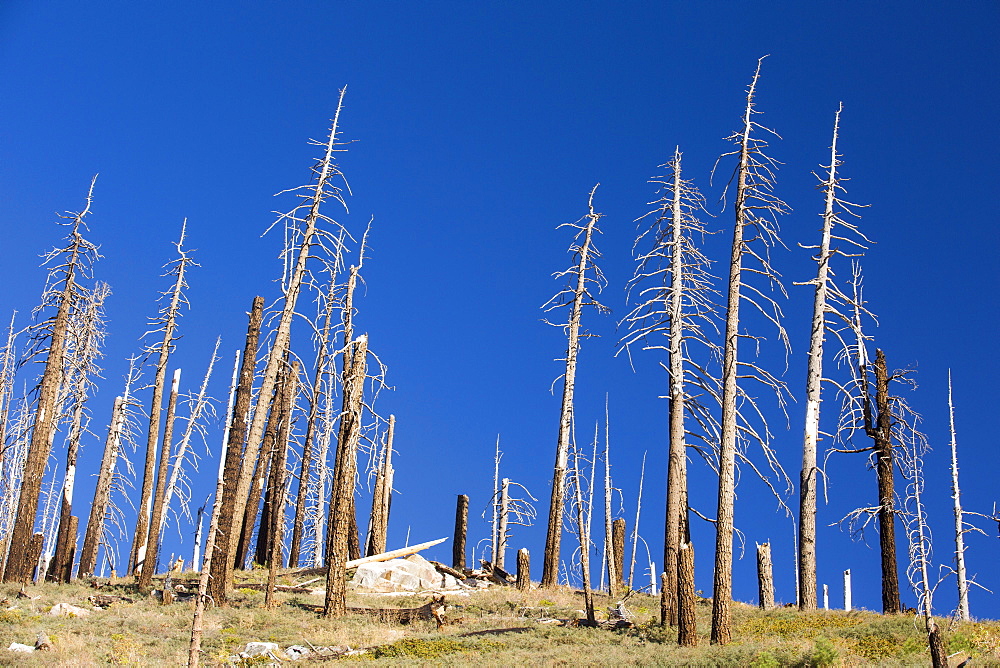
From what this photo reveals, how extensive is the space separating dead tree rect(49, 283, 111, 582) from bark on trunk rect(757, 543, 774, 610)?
2251 cm

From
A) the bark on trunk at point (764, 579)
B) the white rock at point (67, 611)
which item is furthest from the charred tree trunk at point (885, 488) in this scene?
the white rock at point (67, 611)

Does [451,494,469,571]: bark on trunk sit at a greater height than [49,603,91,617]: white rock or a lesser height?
greater

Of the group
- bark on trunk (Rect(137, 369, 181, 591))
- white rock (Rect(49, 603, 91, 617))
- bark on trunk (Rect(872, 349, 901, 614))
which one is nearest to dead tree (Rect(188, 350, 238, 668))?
white rock (Rect(49, 603, 91, 617))

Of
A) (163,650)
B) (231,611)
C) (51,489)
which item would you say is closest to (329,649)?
(163,650)

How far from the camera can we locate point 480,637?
1958 centimetres

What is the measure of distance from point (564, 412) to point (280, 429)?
10796 millimetres

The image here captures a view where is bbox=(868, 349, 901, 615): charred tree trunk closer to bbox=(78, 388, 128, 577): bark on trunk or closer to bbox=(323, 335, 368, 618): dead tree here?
bbox=(323, 335, 368, 618): dead tree

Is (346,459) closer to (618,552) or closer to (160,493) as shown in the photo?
(160,493)

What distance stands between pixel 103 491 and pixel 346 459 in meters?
12.9

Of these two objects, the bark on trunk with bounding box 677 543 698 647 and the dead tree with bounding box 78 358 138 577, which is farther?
the dead tree with bounding box 78 358 138 577

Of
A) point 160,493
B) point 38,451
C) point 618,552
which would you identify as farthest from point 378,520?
point 38,451

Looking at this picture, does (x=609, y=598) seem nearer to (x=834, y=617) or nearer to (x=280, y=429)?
(x=834, y=617)

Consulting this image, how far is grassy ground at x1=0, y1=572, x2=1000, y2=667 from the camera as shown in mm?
16359

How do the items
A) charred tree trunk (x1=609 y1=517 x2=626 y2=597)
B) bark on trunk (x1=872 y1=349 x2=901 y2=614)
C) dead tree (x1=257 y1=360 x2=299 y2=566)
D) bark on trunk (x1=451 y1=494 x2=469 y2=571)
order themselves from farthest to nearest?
bark on trunk (x1=451 y1=494 x2=469 y2=571)
charred tree trunk (x1=609 y1=517 x2=626 y2=597)
dead tree (x1=257 y1=360 x2=299 y2=566)
bark on trunk (x1=872 y1=349 x2=901 y2=614)
